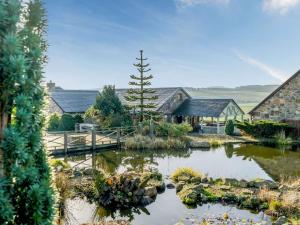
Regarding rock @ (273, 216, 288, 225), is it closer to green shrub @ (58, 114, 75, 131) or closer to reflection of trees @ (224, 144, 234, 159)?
reflection of trees @ (224, 144, 234, 159)

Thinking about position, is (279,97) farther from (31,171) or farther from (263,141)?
(31,171)

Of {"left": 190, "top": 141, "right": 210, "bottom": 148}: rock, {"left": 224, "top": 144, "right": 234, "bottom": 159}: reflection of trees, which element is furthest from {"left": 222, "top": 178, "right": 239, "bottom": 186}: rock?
{"left": 190, "top": 141, "right": 210, "bottom": 148}: rock

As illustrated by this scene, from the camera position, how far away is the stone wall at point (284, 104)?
2977 centimetres

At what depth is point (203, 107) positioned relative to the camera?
113ft

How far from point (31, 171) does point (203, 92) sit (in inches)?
4709

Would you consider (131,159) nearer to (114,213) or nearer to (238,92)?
(114,213)

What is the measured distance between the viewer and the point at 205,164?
1842cm

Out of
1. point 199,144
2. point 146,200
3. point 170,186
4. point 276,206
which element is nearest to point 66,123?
point 199,144

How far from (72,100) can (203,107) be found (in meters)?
15.0

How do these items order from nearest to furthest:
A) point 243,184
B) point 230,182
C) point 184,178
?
1. point 243,184
2. point 230,182
3. point 184,178

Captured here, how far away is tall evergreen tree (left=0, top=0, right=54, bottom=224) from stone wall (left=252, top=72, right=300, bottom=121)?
28.7 meters

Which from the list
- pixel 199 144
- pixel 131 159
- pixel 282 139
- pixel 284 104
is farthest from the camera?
pixel 284 104

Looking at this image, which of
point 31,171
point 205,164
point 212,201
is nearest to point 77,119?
point 205,164

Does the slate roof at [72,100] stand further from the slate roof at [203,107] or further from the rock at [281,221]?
the rock at [281,221]
